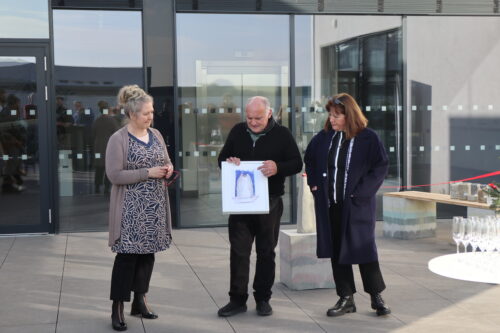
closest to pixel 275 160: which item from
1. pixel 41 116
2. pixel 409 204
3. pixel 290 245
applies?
pixel 290 245

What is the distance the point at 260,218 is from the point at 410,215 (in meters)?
3.92

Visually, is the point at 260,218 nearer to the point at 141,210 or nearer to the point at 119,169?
the point at 141,210

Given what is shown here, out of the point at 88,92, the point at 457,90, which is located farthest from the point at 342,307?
the point at 457,90

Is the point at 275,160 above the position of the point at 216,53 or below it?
below

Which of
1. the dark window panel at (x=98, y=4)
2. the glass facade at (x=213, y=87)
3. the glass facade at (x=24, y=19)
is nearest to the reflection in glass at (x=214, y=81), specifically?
the glass facade at (x=213, y=87)

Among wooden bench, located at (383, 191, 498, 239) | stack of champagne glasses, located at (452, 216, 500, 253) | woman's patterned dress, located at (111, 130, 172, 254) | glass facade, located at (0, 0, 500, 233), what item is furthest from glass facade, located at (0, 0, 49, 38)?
stack of champagne glasses, located at (452, 216, 500, 253)

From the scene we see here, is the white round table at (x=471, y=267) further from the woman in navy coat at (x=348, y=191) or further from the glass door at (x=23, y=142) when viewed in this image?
the glass door at (x=23, y=142)

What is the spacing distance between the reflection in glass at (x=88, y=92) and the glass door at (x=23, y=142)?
8.8 inches

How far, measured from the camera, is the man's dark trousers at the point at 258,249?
19.2ft

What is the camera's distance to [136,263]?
18.8 feet

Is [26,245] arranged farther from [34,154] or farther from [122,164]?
[122,164]

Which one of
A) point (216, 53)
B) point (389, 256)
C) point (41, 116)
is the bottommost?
point (389, 256)

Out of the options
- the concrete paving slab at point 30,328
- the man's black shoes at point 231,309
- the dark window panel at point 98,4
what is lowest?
the concrete paving slab at point 30,328

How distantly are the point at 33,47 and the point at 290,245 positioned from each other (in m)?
5.23
